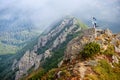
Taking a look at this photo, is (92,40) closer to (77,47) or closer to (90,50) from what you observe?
(77,47)

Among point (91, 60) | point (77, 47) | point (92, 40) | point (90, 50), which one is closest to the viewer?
point (91, 60)

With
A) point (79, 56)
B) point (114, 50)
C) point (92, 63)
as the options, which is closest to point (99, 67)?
point (92, 63)

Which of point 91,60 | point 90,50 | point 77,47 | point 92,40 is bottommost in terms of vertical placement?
point 91,60

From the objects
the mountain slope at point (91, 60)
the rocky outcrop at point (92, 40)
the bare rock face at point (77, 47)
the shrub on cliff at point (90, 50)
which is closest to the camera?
the mountain slope at point (91, 60)

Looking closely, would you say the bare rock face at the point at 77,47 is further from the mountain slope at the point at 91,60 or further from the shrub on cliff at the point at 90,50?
the shrub on cliff at the point at 90,50

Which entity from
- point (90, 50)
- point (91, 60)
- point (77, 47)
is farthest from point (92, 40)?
point (91, 60)

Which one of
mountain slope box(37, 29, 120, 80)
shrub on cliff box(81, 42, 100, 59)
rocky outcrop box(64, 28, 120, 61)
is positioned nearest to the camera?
mountain slope box(37, 29, 120, 80)

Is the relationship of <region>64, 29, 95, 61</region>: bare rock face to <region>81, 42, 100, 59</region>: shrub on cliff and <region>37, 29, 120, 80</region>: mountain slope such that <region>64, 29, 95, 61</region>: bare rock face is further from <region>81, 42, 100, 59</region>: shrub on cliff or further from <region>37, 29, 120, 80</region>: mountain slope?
<region>81, 42, 100, 59</region>: shrub on cliff

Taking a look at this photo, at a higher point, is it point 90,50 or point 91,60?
point 90,50

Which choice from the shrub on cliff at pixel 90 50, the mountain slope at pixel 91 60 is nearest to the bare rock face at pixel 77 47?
the mountain slope at pixel 91 60

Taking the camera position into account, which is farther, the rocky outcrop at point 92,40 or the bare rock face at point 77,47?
the rocky outcrop at point 92,40

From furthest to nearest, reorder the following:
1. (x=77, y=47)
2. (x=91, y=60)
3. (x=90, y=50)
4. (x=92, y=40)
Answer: (x=92, y=40), (x=77, y=47), (x=90, y=50), (x=91, y=60)

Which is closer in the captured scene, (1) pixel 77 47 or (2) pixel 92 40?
(1) pixel 77 47

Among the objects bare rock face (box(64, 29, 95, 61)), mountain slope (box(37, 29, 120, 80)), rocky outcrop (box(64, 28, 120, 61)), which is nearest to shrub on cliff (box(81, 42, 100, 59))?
mountain slope (box(37, 29, 120, 80))
